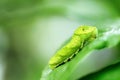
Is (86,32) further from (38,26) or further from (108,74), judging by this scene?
(38,26)

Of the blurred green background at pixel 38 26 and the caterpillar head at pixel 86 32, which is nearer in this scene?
the caterpillar head at pixel 86 32

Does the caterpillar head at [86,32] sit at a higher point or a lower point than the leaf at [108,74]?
Result: higher

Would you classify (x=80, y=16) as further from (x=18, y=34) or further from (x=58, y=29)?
(x=58, y=29)

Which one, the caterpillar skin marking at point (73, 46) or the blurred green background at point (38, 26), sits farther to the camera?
the blurred green background at point (38, 26)

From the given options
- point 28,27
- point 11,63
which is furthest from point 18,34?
point 11,63

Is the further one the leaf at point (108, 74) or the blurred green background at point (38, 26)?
the blurred green background at point (38, 26)
